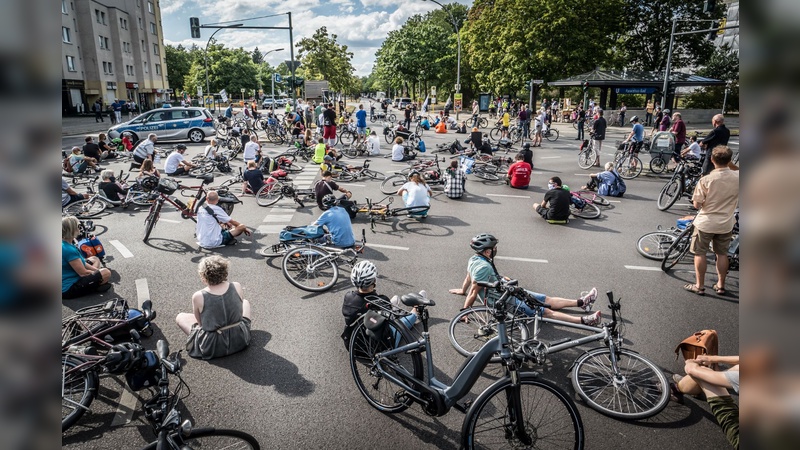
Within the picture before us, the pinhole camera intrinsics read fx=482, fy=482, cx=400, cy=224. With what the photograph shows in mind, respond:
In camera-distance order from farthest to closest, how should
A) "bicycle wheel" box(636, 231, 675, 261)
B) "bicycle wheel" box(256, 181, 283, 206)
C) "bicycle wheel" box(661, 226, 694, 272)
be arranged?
Result: "bicycle wheel" box(256, 181, 283, 206) < "bicycle wheel" box(636, 231, 675, 261) < "bicycle wheel" box(661, 226, 694, 272)

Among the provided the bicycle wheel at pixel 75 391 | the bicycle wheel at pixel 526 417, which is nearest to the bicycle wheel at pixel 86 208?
the bicycle wheel at pixel 75 391

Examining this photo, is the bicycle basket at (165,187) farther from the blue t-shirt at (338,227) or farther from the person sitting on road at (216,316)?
the person sitting on road at (216,316)

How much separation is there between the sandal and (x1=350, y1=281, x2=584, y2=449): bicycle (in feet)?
13.8

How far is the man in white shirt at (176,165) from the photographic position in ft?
51.5

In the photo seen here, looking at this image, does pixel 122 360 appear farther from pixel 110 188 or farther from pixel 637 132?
pixel 637 132

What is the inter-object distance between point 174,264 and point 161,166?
11.3 meters

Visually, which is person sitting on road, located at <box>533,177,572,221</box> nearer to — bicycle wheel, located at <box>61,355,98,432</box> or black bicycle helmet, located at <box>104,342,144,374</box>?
black bicycle helmet, located at <box>104,342,144,374</box>

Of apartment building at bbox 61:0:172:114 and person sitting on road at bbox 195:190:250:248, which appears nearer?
person sitting on road at bbox 195:190:250:248

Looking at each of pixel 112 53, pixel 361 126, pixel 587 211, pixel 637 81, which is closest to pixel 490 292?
pixel 587 211

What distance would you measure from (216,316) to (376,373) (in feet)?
6.62

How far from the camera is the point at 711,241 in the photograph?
681cm

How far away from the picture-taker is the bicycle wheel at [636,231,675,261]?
8383 millimetres

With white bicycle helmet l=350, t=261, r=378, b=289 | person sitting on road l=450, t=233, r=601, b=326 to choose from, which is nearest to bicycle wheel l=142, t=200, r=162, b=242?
white bicycle helmet l=350, t=261, r=378, b=289

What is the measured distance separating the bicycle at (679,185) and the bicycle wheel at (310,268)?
8.52m
